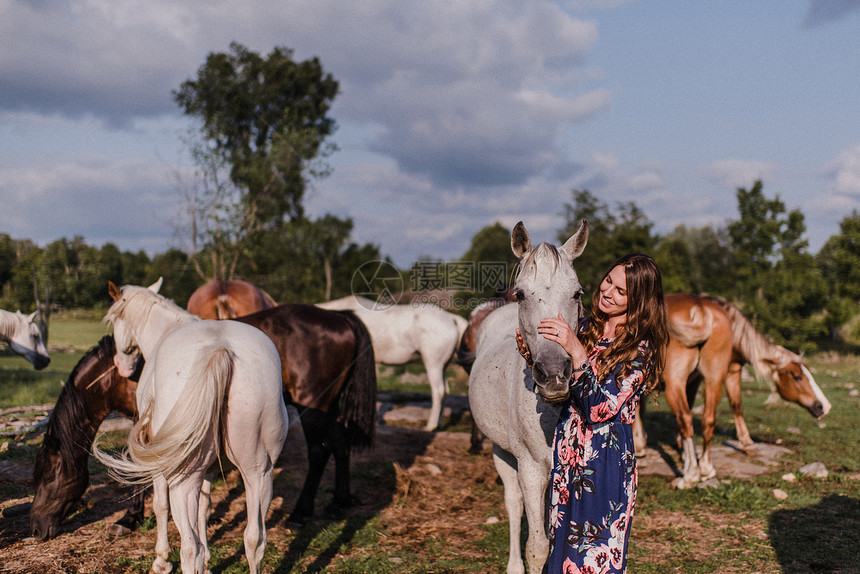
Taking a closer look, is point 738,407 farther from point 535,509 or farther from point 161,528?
point 161,528

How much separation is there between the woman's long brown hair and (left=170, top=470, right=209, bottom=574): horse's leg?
87.9 inches

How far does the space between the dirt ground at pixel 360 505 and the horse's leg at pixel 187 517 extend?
1.19 metres

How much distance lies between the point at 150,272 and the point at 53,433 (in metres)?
28.8

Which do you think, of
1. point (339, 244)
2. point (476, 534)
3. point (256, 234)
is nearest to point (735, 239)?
point (339, 244)

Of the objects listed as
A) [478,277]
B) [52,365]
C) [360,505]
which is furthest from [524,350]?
[52,365]

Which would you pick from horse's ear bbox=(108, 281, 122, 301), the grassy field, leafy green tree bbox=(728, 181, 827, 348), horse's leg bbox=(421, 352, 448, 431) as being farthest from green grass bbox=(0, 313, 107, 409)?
leafy green tree bbox=(728, 181, 827, 348)

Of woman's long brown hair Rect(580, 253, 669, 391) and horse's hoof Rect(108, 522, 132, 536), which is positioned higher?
woman's long brown hair Rect(580, 253, 669, 391)

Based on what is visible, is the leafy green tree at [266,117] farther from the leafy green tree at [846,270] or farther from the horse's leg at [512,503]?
the leafy green tree at [846,270]

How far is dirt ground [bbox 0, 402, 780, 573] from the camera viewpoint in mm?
3846

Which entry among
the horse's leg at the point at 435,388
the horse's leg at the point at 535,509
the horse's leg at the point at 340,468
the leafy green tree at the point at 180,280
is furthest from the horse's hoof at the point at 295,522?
the leafy green tree at the point at 180,280

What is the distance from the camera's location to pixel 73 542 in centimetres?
396

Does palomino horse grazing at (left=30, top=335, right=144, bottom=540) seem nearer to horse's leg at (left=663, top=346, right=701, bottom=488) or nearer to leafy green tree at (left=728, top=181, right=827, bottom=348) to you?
horse's leg at (left=663, top=346, right=701, bottom=488)

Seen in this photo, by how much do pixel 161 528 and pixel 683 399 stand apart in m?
5.38

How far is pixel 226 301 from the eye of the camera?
8547 millimetres
